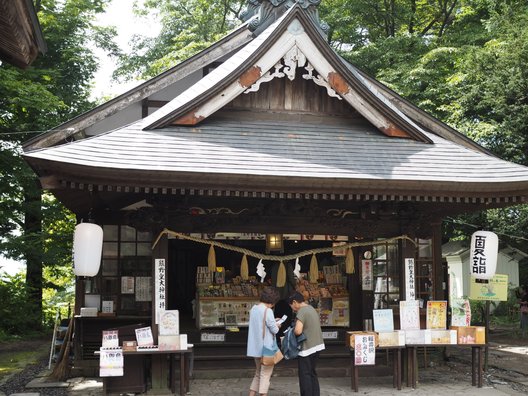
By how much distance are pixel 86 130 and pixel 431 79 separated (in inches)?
566

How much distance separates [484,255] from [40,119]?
46.8 ft

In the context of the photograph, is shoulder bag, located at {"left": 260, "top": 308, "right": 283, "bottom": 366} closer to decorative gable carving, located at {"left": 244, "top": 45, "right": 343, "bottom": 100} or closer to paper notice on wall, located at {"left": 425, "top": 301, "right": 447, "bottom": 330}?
paper notice on wall, located at {"left": 425, "top": 301, "right": 447, "bottom": 330}

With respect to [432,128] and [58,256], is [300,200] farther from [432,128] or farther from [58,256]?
[58,256]

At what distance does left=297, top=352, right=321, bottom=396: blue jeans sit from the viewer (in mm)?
8594

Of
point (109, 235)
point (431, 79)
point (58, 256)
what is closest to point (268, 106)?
point (109, 235)

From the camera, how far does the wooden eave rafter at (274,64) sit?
34.7ft

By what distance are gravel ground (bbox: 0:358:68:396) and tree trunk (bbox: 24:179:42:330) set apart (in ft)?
21.6

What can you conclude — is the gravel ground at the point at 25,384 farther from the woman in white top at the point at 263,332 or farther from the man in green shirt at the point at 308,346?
the man in green shirt at the point at 308,346

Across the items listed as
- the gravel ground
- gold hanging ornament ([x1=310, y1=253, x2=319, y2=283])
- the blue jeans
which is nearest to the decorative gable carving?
gold hanging ornament ([x1=310, y1=253, x2=319, y2=283])

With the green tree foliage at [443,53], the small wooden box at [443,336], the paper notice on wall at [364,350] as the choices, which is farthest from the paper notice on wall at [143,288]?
the green tree foliage at [443,53]

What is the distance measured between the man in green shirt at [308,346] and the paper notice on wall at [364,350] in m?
1.57

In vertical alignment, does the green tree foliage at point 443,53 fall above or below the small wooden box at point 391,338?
above

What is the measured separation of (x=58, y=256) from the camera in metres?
19.8

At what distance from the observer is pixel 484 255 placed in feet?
36.4
